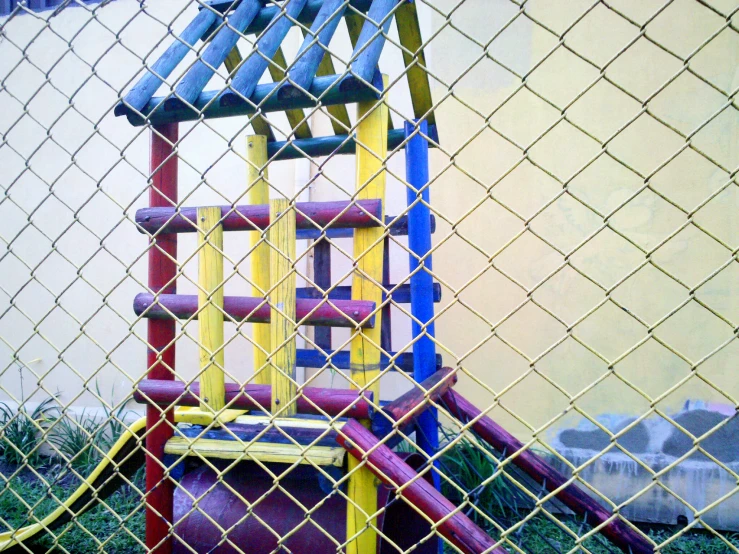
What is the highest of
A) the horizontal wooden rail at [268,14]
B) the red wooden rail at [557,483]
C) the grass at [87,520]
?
the horizontal wooden rail at [268,14]

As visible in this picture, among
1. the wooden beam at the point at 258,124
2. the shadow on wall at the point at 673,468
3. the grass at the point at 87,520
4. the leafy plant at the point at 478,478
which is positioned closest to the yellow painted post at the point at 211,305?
the wooden beam at the point at 258,124

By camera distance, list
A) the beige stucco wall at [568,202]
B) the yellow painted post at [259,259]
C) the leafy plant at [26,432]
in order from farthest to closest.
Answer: the leafy plant at [26,432] → the beige stucco wall at [568,202] → the yellow painted post at [259,259]

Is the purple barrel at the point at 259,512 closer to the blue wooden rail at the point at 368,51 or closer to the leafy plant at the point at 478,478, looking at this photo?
the leafy plant at the point at 478,478

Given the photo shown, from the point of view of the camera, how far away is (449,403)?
7.09ft

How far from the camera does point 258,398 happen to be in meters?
1.60

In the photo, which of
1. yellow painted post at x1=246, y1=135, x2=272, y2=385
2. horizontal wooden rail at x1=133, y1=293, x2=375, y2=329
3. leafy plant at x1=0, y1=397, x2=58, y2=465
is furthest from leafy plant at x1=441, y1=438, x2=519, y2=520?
leafy plant at x1=0, y1=397, x2=58, y2=465

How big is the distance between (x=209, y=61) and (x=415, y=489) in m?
1.46

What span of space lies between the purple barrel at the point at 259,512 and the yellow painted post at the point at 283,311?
0.26 m

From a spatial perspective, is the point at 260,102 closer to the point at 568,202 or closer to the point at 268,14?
the point at 268,14

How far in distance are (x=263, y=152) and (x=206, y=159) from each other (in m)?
1.31

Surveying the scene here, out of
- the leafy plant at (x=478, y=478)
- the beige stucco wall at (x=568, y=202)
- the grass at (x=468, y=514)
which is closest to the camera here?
the grass at (x=468, y=514)

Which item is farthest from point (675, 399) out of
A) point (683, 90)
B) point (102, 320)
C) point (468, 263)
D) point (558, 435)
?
point (102, 320)

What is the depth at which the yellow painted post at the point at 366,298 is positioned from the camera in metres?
1.52

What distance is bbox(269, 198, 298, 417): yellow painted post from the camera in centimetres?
155
